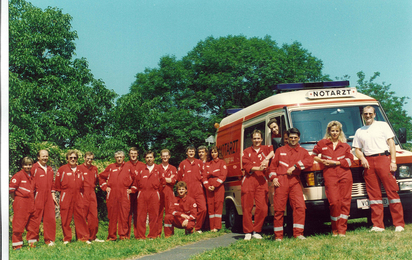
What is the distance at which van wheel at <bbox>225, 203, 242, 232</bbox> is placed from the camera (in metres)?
10.6

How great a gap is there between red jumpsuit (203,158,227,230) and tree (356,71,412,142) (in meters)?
23.0

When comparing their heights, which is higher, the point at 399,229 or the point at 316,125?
the point at 316,125

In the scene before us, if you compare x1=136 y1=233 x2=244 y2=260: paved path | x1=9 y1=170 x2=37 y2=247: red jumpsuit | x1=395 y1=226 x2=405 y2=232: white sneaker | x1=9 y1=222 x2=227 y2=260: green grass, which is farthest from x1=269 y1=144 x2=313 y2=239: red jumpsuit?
x1=9 y1=170 x2=37 y2=247: red jumpsuit

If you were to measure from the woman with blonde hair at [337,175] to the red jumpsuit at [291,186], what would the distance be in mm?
328

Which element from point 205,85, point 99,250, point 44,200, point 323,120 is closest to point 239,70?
point 205,85

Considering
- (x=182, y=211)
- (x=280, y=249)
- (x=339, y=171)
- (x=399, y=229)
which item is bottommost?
(x=280, y=249)

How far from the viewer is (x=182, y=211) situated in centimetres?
1005

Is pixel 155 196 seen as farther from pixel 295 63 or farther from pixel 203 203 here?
pixel 295 63

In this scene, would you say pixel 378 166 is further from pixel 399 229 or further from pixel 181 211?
pixel 181 211

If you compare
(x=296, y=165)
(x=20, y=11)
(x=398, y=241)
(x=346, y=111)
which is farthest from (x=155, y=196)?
(x=20, y=11)

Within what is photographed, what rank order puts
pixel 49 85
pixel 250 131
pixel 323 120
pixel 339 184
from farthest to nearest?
pixel 49 85
pixel 250 131
pixel 323 120
pixel 339 184

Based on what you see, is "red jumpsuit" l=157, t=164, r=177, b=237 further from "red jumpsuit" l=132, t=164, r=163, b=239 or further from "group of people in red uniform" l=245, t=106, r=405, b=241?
"group of people in red uniform" l=245, t=106, r=405, b=241

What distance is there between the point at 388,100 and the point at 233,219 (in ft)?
100

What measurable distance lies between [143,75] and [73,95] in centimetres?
1423
